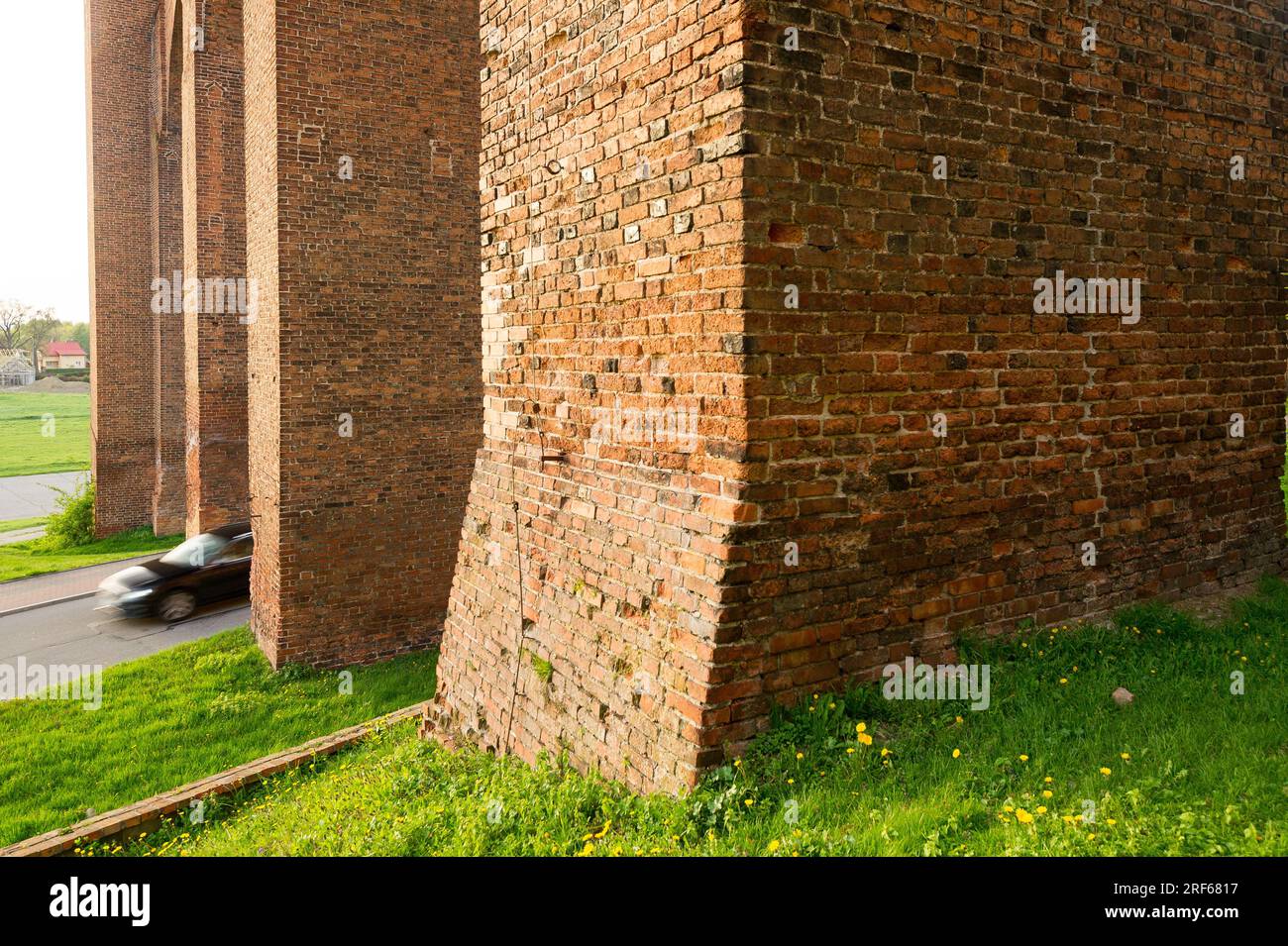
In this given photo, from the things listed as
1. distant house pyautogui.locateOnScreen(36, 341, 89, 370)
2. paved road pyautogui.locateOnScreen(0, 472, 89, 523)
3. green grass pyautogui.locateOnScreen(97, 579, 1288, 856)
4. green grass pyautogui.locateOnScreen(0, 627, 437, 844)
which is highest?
distant house pyautogui.locateOnScreen(36, 341, 89, 370)

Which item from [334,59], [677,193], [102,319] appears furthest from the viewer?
[102,319]

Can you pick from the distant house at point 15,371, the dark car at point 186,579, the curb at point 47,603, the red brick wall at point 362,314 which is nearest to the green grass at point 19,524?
the curb at point 47,603

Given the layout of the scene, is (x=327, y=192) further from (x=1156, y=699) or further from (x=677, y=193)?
(x=1156, y=699)

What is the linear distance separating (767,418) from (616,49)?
6.67ft

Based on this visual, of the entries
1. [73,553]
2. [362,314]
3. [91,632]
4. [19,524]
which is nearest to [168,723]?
[362,314]

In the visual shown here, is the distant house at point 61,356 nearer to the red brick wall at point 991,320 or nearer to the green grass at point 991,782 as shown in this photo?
the green grass at point 991,782

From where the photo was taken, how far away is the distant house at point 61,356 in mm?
83875

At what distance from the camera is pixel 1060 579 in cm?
454

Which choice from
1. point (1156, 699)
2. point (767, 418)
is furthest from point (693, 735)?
point (1156, 699)

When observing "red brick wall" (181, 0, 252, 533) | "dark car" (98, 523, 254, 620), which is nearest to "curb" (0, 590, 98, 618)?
"dark car" (98, 523, 254, 620)

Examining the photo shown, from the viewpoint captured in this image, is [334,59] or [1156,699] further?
[334,59]

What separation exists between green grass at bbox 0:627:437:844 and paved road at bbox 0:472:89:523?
18.2 metres

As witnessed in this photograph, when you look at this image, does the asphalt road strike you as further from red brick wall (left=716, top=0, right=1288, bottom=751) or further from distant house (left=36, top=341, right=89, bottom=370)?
distant house (left=36, top=341, right=89, bottom=370)

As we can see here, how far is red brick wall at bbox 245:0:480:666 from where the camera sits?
420 inches
